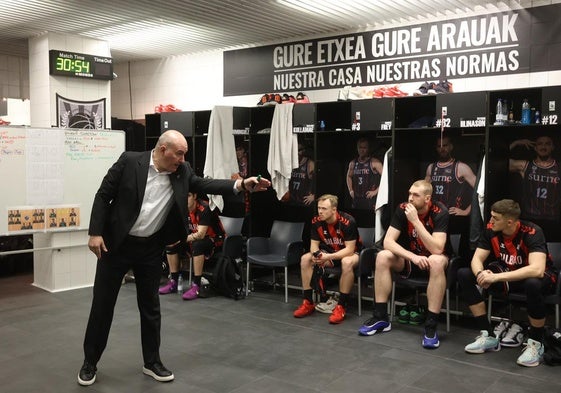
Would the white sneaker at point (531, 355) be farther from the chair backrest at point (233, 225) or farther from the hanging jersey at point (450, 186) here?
the chair backrest at point (233, 225)

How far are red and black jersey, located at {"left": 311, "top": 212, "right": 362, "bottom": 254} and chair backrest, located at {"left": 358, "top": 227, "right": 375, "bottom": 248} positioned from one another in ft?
0.96

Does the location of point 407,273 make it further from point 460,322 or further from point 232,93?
point 232,93

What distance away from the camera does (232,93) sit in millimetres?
7133

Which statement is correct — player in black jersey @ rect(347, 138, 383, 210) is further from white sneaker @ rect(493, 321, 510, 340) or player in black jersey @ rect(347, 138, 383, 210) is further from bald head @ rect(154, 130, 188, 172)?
bald head @ rect(154, 130, 188, 172)

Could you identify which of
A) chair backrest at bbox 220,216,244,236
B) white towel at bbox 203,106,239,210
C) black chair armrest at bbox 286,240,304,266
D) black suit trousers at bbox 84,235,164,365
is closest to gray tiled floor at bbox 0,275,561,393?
black suit trousers at bbox 84,235,164,365

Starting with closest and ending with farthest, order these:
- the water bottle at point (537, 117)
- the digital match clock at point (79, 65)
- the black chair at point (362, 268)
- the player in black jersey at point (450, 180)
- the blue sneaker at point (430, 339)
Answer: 1. the blue sneaker at point (430, 339)
2. the water bottle at point (537, 117)
3. the black chair at point (362, 268)
4. the player in black jersey at point (450, 180)
5. the digital match clock at point (79, 65)

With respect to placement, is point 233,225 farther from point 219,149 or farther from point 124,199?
point 124,199

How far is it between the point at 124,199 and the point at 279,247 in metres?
2.79

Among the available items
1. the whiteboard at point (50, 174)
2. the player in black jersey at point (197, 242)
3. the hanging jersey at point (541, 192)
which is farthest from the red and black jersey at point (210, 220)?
the hanging jersey at point (541, 192)

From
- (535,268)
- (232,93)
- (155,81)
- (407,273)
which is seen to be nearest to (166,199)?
(407,273)

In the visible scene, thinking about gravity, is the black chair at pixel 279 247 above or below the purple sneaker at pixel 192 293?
above

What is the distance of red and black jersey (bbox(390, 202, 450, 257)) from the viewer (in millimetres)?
4461

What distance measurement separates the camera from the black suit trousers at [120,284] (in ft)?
10.9

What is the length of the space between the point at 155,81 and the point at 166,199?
5168 mm
